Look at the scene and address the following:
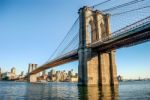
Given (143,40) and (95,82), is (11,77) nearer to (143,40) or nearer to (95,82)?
(95,82)

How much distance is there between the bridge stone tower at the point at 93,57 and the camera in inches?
1597

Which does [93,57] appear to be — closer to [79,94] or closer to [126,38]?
[126,38]

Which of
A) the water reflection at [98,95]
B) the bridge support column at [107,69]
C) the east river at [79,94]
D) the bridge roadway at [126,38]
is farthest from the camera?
the bridge support column at [107,69]

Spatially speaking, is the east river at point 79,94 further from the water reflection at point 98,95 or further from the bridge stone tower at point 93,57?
the bridge stone tower at point 93,57

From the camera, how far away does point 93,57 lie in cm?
4159

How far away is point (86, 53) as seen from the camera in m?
40.5

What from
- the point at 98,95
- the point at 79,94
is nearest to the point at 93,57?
the point at 79,94

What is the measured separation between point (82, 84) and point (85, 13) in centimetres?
1435

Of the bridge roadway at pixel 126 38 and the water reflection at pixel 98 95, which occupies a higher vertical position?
the bridge roadway at pixel 126 38

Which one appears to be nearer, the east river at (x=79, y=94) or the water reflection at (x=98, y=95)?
the water reflection at (x=98, y=95)

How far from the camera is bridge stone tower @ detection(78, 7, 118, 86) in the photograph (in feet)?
133

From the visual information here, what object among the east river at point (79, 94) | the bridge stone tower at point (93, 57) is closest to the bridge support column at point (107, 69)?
the bridge stone tower at point (93, 57)

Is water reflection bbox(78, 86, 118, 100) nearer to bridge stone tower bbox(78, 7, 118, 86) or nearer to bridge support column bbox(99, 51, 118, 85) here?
bridge stone tower bbox(78, 7, 118, 86)

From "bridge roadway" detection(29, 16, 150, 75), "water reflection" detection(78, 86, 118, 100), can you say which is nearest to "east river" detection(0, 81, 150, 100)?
"water reflection" detection(78, 86, 118, 100)
